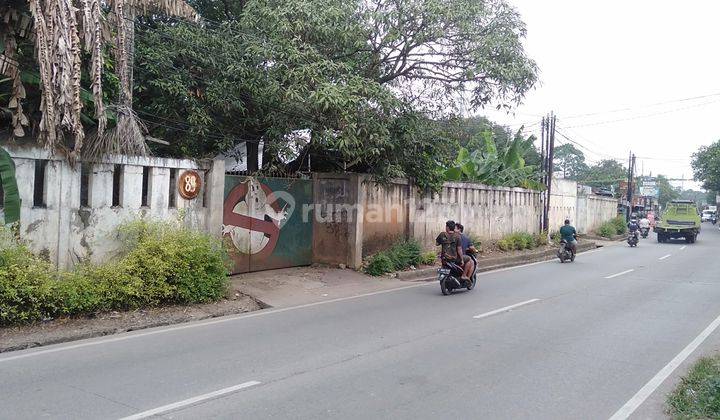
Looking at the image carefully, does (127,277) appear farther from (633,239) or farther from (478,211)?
(633,239)

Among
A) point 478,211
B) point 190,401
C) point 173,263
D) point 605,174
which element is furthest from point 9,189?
point 605,174

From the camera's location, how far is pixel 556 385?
5.94 m

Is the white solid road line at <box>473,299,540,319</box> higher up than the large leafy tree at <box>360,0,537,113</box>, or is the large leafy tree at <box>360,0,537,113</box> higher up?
the large leafy tree at <box>360,0,537,113</box>

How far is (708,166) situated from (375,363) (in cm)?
6127

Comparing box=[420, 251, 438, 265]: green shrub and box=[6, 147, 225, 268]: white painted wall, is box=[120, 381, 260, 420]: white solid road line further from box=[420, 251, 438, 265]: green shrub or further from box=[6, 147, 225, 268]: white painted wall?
box=[420, 251, 438, 265]: green shrub

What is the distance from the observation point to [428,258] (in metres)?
16.2

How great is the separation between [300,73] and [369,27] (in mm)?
2431

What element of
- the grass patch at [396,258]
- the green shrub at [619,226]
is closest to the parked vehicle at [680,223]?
the green shrub at [619,226]

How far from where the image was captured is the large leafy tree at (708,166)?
55.8 m

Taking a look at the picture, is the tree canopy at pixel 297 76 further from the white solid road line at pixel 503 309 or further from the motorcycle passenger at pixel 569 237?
the motorcycle passenger at pixel 569 237

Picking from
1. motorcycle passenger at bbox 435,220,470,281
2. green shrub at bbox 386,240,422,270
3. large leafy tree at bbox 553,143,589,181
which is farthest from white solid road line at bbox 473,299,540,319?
Answer: large leafy tree at bbox 553,143,589,181

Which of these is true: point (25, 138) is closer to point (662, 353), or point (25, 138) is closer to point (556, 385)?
point (556, 385)

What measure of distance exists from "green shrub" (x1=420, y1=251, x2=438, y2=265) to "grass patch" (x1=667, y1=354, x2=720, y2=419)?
9883 mm

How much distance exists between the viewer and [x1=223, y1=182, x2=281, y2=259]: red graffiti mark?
12.3 m
